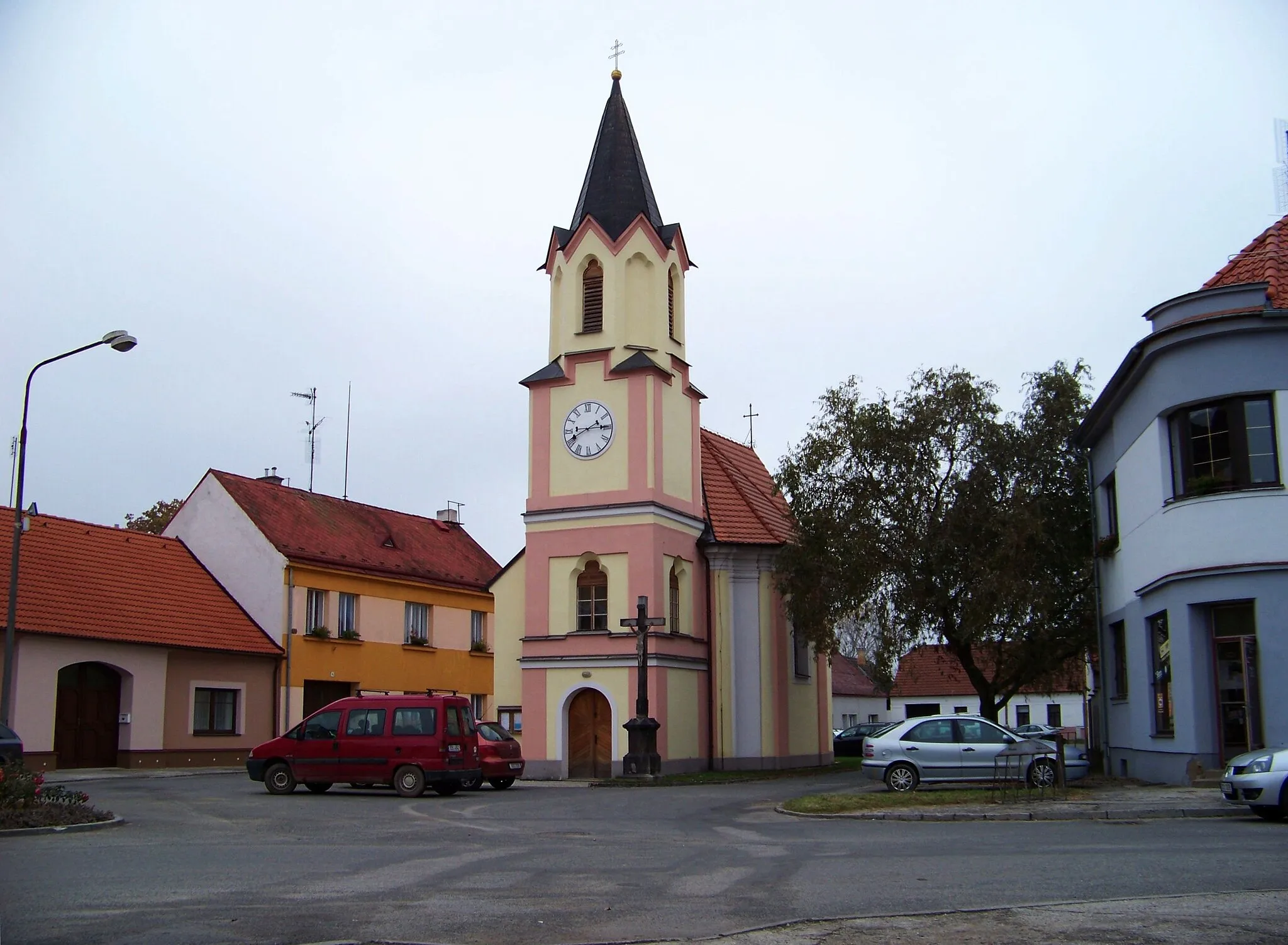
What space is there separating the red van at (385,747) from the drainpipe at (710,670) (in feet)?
42.0

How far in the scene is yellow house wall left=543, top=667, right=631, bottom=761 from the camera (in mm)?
33750

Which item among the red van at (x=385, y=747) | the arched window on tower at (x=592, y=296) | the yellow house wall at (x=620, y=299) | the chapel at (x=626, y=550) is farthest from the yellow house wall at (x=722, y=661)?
the red van at (x=385, y=747)

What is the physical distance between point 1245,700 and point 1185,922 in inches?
511

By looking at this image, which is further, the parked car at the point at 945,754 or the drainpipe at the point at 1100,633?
the drainpipe at the point at 1100,633

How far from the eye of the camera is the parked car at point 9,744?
22562 millimetres

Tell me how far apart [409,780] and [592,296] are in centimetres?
1679

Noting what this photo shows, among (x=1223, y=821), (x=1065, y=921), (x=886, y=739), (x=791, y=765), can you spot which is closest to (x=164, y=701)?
(x=791, y=765)

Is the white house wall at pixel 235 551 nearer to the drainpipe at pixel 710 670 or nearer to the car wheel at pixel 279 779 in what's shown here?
the drainpipe at pixel 710 670

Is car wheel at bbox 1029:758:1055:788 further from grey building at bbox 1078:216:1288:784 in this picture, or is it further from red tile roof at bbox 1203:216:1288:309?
red tile roof at bbox 1203:216:1288:309

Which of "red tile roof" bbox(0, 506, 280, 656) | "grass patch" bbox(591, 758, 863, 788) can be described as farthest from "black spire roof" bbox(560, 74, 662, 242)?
"red tile roof" bbox(0, 506, 280, 656)

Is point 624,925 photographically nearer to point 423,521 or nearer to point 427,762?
point 427,762

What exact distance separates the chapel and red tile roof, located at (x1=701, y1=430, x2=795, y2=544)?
0.11 metres

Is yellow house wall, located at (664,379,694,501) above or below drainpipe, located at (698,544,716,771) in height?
above

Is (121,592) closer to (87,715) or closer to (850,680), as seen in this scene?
(87,715)
